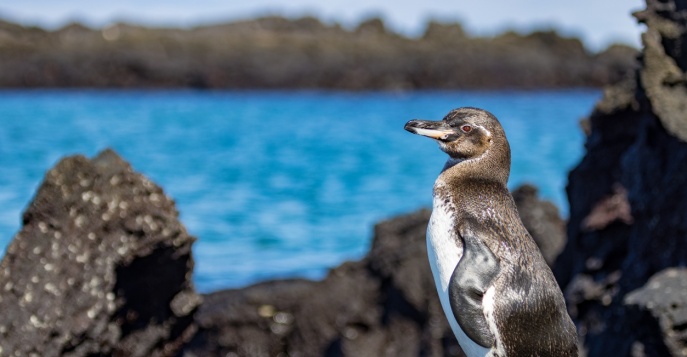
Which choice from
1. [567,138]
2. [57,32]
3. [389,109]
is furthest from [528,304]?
[57,32]

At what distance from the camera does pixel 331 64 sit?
68.1m

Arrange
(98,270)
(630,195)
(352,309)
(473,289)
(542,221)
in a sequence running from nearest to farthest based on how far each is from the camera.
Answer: (473,289)
(98,270)
(630,195)
(352,309)
(542,221)

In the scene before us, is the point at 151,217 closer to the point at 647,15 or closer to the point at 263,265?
the point at 647,15

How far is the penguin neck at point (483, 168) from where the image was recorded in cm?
469

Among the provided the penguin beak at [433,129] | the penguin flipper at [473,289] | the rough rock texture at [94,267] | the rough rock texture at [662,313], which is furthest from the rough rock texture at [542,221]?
the penguin flipper at [473,289]

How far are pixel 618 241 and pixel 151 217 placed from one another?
2.99 meters

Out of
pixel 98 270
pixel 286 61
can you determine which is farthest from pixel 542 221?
pixel 286 61

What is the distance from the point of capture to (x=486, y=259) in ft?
14.4

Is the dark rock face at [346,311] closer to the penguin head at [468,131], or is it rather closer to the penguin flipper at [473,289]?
the penguin head at [468,131]

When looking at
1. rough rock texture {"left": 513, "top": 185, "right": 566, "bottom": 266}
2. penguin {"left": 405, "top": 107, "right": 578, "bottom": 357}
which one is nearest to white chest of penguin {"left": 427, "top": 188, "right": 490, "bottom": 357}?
penguin {"left": 405, "top": 107, "right": 578, "bottom": 357}

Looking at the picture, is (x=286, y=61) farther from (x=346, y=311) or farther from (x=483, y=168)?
(x=483, y=168)

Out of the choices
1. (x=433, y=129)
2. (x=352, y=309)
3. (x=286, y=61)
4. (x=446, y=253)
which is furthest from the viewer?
(x=286, y=61)

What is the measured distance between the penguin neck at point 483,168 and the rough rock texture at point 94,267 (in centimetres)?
157

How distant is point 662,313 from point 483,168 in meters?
1.29
